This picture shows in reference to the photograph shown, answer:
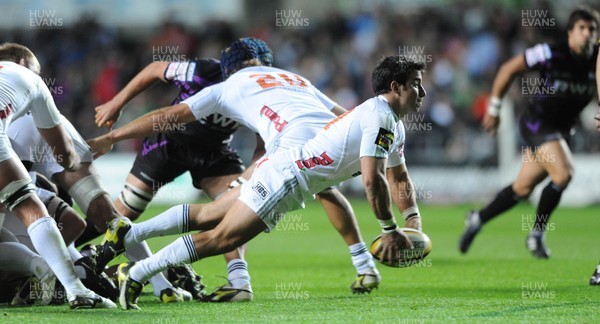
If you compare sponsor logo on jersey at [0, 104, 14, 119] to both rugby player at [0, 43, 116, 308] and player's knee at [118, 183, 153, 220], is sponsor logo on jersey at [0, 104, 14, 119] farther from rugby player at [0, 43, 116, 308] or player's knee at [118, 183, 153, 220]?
player's knee at [118, 183, 153, 220]

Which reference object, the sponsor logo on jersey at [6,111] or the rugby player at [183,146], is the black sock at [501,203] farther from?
the sponsor logo on jersey at [6,111]

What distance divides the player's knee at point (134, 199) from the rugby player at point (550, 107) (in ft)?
11.7

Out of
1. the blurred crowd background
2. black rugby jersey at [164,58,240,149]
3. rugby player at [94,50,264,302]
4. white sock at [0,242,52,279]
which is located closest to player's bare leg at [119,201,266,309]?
white sock at [0,242,52,279]

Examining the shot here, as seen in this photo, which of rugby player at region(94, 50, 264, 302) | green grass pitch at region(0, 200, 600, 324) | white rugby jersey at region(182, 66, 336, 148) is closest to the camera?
green grass pitch at region(0, 200, 600, 324)

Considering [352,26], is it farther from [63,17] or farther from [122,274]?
[122,274]

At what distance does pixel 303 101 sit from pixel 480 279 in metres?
2.33

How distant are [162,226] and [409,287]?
219cm

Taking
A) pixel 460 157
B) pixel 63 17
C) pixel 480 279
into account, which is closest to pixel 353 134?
pixel 480 279

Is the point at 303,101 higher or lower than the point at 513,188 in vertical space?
higher

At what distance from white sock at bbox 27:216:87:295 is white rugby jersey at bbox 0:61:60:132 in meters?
0.66

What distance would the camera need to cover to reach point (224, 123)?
7.79 m

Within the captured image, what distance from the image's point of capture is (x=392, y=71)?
6.17 metres

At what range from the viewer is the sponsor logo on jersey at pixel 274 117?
6.77 m

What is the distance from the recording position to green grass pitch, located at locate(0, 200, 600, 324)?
572cm
